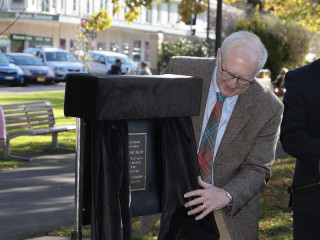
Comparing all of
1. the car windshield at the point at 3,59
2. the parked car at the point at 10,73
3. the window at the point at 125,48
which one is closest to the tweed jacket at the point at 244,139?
the parked car at the point at 10,73

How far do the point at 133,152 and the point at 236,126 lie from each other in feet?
2.57

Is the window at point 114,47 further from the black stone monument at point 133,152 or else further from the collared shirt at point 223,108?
the black stone monument at point 133,152

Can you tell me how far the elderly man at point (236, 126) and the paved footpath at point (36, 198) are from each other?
4.15 metres

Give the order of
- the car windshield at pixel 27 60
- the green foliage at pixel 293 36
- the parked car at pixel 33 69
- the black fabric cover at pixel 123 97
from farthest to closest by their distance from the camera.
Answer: the green foliage at pixel 293 36 < the car windshield at pixel 27 60 < the parked car at pixel 33 69 < the black fabric cover at pixel 123 97

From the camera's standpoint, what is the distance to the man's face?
10.2 ft

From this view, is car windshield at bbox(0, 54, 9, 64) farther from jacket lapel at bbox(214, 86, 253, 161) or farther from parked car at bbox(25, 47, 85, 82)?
jacket lapel at bbox(214, 86, 253, 161)

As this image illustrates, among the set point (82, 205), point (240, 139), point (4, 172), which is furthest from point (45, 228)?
point (82, 205)

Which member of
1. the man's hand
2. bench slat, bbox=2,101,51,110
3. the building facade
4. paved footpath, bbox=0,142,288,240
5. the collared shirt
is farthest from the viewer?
the building facade

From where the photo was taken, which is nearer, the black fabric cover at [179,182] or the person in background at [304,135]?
the black fabric cover at [179,182]

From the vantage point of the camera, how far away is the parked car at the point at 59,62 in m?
37.7

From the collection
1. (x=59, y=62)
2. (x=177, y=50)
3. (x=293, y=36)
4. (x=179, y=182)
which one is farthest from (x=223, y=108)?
(x=177, y=50)

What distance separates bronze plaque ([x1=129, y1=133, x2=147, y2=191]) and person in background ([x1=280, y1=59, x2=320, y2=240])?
3.18ft

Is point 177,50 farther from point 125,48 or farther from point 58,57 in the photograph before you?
point 125,48

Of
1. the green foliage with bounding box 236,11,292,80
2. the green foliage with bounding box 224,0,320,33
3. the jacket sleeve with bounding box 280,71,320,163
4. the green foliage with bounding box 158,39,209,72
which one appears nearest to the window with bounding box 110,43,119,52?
the green foliage with bounding box 158,39,209,72
